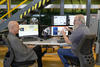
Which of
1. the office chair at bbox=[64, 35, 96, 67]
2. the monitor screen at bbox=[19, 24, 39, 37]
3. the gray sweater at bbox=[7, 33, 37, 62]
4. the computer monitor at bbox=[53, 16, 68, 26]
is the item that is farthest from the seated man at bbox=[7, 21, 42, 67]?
the computer monitor at bbox=[53, 16, 68, 26]

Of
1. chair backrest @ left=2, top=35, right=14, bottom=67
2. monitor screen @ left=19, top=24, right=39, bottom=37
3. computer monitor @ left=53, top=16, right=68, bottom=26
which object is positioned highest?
computer monitor @ left=53, top=16, right=68, bottom=26

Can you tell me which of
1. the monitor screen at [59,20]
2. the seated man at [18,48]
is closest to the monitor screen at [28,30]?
the monitor screen at [59,20]

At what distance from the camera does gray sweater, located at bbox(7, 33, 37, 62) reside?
2.13m

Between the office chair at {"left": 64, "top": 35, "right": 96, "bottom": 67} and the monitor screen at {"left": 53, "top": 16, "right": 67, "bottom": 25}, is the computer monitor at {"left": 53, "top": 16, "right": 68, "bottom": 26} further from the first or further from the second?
the office chair at {"left": 64, "top": 35, "right": 96, "bottom": 67}

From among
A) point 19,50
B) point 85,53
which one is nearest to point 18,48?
point 19,50

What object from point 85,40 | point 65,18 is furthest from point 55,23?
point 85,40

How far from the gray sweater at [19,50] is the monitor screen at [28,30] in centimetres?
124

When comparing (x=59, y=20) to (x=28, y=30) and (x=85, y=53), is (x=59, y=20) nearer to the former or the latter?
(x=28, y=30)

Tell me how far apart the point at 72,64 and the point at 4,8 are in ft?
13.5

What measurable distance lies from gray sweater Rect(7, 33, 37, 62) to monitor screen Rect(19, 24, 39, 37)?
1.24 metres

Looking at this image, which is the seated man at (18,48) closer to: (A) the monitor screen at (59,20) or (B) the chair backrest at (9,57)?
(B) the chair backrest at (9,57)

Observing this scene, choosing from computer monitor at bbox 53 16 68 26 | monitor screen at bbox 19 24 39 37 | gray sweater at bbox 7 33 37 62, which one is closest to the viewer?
gray sweater at bbox 7 33 37 62

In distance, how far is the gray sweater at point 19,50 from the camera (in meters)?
2.13

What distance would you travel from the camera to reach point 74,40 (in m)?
2.44
